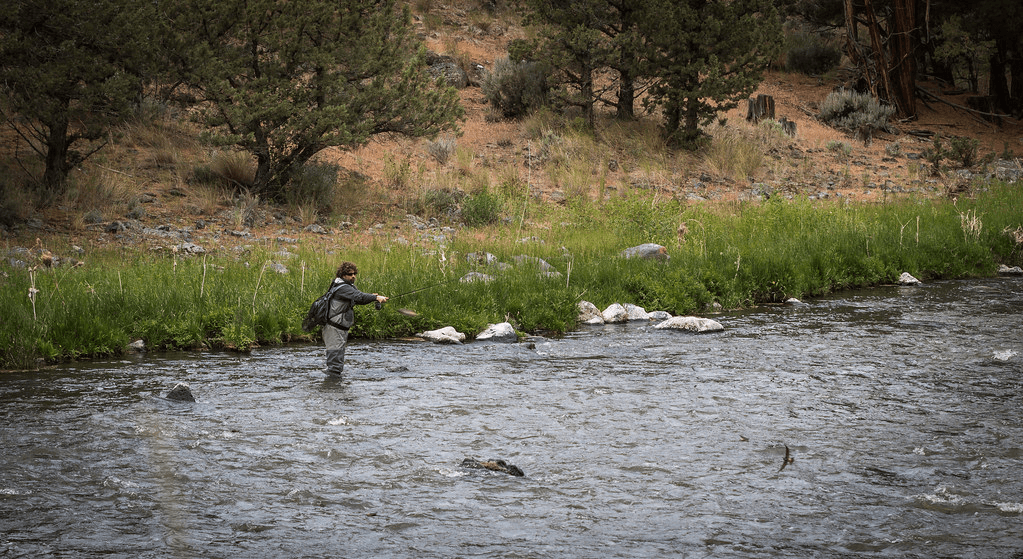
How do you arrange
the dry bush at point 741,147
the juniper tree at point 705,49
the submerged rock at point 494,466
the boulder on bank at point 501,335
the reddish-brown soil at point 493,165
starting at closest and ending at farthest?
1. the submerged rock at point 494,466
2. the boulder on bank at point 501,335
3. the reddish-brown soil at point 493,165
4. the juniper tree at point 705,49
5. the dry bush at point 741,147

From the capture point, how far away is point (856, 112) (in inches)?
1104

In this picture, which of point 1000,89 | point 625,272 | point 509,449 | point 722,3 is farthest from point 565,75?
point 509,449

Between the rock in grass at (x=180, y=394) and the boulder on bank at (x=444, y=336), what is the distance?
10.4 ft

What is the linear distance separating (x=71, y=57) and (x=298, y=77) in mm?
4253

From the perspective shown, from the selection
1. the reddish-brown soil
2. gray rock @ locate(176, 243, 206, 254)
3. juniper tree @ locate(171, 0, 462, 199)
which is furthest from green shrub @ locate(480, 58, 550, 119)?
gray rock @ locate(176, 243, 206, 254)

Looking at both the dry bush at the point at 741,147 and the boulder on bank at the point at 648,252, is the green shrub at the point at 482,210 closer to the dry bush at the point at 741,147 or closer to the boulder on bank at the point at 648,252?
the boulder on bank at the point at 648,252

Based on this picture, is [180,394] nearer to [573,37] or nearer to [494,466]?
[494,466]

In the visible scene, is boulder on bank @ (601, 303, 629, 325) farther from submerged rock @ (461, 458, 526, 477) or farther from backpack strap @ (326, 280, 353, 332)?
submerged rock @ (461, 458, 526, 477)

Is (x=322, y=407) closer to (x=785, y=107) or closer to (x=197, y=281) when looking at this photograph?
(x=197, y=281)

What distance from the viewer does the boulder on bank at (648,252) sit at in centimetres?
1273

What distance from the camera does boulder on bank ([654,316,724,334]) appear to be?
32.8 feet

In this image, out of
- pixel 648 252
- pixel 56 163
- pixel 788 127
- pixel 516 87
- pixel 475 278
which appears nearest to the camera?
pixel 475 278

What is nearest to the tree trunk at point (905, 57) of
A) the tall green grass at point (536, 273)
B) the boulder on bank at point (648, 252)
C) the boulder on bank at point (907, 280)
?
the tall green grass at point (536, 273)

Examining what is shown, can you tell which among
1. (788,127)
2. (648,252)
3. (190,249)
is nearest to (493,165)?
(648,252)
